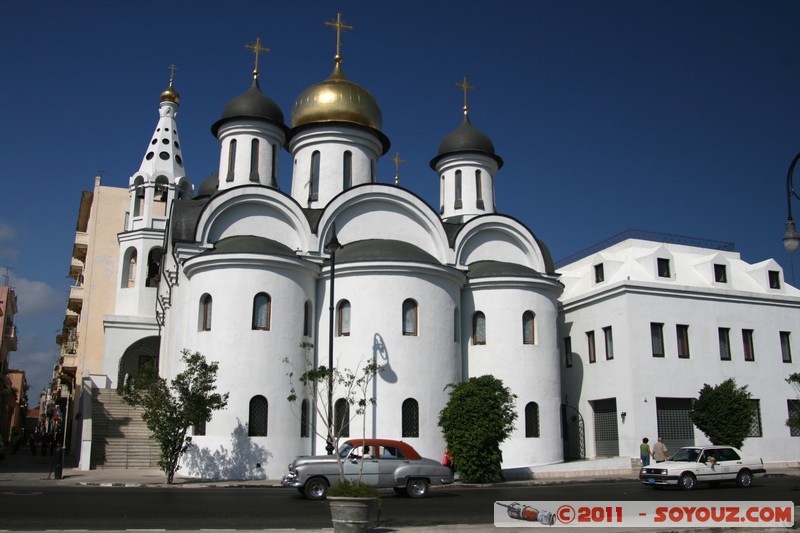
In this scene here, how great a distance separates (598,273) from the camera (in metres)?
33.1

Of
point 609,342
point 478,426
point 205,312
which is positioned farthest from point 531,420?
point 205,312

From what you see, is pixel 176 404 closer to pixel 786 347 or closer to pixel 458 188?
pixel 458 188

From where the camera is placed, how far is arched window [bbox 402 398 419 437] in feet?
84.1

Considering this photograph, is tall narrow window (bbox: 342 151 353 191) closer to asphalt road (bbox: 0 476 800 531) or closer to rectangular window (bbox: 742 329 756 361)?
asphalt road (bbox: 0 476 800 531)

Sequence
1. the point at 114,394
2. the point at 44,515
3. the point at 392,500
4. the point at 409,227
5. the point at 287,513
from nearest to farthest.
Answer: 1. the point at 44,515
2. the point at 287,513
3. the point at 392,500
4. the point at 409,227
5. the point at 114,394

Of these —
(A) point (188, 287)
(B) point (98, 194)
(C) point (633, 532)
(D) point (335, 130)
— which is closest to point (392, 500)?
(C) point (633, 532)

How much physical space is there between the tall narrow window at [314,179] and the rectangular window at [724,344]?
57.1 feet

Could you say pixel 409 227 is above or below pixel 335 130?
below

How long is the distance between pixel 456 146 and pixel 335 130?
600 cm

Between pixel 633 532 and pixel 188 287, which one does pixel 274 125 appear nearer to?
pixel 188 287

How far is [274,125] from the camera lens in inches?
1292

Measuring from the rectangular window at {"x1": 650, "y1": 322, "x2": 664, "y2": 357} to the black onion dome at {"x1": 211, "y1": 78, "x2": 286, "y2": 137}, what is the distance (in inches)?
683

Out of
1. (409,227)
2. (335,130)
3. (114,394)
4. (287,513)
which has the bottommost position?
(287,513)

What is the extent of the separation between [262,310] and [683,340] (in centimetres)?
1679
